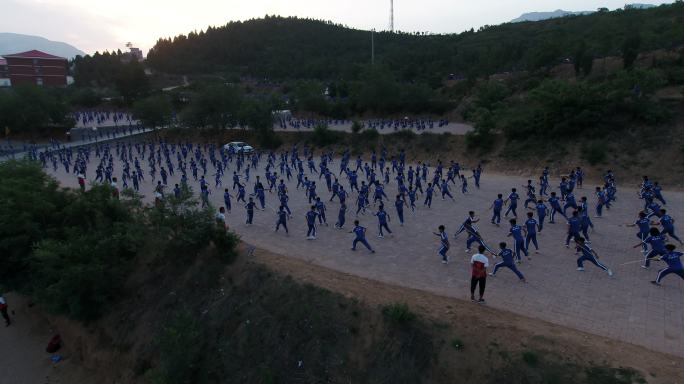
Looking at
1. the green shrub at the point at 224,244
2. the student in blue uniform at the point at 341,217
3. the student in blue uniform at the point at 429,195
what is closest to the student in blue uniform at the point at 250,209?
the student in blue uniform at the point at 341,217

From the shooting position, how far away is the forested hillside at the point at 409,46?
47.8 m

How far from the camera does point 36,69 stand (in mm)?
77188

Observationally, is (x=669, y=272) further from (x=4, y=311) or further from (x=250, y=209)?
(x=4, y=311)

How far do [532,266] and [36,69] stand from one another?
91.1m

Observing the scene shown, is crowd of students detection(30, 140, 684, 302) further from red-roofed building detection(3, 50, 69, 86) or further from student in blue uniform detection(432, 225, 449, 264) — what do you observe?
red-roofed building detection(3, 50, 69, 86)

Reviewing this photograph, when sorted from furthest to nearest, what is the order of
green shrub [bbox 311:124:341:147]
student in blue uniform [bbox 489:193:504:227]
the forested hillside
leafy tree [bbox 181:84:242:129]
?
the forested hillside → leafy tree [bbox 181:84:242:129] → green shrub [bbox 311:124:341:147] → student in blue uniform [bbox 489:193:504:227]

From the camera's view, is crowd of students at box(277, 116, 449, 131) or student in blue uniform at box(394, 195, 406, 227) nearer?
student in blue uniform at box(394, 195, 406, 227)

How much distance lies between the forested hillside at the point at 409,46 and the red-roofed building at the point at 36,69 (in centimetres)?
2740

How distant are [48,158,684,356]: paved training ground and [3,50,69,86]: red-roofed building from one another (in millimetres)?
77853

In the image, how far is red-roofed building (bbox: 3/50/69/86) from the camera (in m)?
74.8

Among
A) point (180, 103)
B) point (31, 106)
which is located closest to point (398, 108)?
point (180, 103)

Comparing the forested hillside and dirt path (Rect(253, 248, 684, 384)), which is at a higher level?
the forested hillside

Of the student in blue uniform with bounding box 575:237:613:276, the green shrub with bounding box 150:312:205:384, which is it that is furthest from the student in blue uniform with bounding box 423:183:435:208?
the green shrub with bounding box 150:312:205:384

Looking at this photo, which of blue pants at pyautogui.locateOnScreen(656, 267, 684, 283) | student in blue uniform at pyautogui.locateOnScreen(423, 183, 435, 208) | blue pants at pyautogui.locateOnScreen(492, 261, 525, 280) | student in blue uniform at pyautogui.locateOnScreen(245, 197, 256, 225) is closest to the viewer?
blue pants at pyautogui.locateOnScreen(656, 267, 684, 283)
